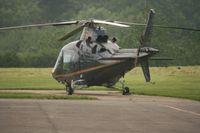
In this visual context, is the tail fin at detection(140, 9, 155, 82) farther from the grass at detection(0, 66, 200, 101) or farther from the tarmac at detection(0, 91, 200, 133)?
the tarmac at detection(0, 91, 200, 133)

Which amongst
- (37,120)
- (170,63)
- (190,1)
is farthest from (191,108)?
(190,1)

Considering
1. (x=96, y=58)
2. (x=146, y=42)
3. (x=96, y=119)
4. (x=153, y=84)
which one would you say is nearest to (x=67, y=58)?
(x=96, y=58)

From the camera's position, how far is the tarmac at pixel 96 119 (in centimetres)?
1567

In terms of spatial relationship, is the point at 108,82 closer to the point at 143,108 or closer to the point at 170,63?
the point at 143,108

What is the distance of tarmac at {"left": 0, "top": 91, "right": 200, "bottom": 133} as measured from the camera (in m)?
15.7

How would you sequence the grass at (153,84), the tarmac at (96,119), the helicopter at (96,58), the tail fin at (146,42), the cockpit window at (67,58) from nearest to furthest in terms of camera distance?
the tarmac at (96,119)
the tail fin at (146,42)
the helicopter at (96,58)
the grass at (153,84)
the cockpit window at (67,58)

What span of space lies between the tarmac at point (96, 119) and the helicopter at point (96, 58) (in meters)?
9.99

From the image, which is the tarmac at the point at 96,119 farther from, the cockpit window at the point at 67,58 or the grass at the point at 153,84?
the cockpit window at the point at 67,58

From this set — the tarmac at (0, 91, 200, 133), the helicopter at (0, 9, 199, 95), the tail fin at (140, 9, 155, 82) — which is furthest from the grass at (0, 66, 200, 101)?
the tarmac at (0, 91, 200, 133)

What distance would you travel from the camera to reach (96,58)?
34969 mm

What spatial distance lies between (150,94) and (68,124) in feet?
60.3

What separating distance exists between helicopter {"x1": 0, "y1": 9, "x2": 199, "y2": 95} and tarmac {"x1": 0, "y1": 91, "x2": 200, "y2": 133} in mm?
9988

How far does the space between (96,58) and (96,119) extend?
16778 mm

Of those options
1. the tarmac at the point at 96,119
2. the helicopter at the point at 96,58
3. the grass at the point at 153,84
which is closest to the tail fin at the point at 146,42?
the helicopter at the point at 96,58
